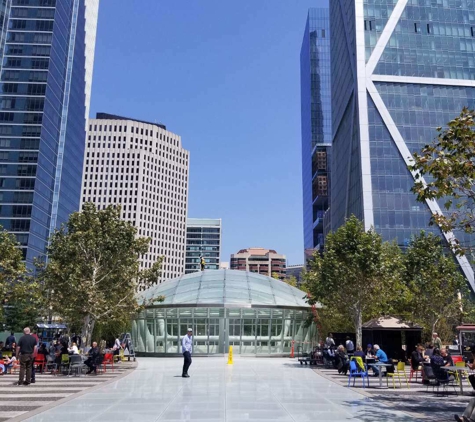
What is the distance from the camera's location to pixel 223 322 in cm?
4278

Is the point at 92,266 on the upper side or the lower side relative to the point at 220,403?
upper

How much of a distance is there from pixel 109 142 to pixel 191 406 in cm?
17695

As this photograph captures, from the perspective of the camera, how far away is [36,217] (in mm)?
99438

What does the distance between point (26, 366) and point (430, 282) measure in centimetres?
3135

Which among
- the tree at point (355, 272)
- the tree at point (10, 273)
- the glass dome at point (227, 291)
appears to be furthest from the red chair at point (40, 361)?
the tree at point (355, 272)

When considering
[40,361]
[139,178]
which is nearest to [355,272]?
[40,361]

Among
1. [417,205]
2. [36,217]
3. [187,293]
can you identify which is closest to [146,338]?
[187,293]

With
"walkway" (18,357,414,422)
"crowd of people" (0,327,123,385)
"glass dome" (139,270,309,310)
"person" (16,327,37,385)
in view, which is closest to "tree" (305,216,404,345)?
"glass dome" (139,270,309,310)

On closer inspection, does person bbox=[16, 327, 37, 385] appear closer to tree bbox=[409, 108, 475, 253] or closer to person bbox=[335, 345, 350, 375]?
tree bbox=[409, 108, 475, 253]

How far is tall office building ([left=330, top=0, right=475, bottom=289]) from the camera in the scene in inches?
2808

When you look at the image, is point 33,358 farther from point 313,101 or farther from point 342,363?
point 313,101

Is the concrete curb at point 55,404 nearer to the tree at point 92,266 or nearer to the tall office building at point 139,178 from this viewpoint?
the tree at point 92,266

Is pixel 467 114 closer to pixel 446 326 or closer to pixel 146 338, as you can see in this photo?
pixel 446 326

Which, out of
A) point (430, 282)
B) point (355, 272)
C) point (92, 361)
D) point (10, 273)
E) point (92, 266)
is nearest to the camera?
point (92, 361)
